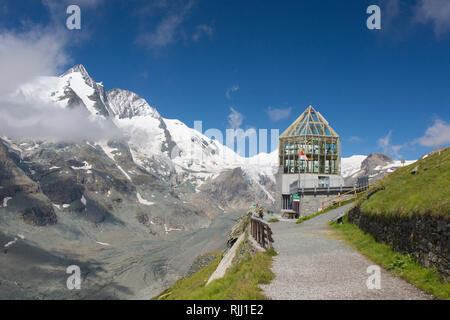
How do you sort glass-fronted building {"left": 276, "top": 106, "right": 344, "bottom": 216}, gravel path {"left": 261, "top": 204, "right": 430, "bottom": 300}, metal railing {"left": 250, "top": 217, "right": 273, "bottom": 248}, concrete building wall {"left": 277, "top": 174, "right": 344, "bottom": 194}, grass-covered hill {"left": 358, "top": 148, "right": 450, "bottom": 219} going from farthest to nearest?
glass-fronted building {"left": 276, "top": 106, "right": 344, "bottom": 216}
concrete building wall {"left": 277, "top": 174, "right": 344, "bottom": 194}
metal railing {"left": 250, "top": 217, "right": 273, "bottom": 248}
grass-covered hill {"left": 358, "top": 148, "right": 450, "bottom": 219}
gravel path {"left": 261, "top": 204, "right": 430, "bottom": 300}

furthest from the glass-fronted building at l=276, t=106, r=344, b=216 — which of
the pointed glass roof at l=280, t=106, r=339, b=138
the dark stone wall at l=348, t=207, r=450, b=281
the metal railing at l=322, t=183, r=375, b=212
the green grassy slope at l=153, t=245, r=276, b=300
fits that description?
the green grassy slope at l=153, t=245, r=276, b=300

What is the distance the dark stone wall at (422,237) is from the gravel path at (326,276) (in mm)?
1245

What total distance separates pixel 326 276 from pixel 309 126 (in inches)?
1874

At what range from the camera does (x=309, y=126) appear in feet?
190

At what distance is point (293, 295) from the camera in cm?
1071

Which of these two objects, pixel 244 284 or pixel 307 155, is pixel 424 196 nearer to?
pixel 244 284

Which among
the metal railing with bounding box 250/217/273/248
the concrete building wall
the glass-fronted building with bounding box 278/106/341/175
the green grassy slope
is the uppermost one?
the glass-fronted building with bounding box 278/106/341/175

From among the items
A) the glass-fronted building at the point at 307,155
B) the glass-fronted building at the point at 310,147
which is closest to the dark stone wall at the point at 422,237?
the glass-fronted building at the point at 307,155

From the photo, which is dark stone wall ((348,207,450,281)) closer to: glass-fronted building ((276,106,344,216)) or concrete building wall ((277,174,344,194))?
glass-fronted building ((276,106,344,216))

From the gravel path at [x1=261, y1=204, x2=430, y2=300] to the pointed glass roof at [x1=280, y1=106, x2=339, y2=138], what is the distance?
3988 cm

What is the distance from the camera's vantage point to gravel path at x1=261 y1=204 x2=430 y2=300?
10.6 m
